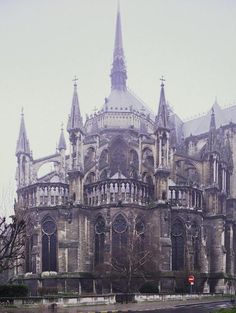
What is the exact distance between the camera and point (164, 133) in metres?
60.1

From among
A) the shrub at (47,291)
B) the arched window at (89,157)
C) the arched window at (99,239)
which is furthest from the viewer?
the arched window at (89,157)

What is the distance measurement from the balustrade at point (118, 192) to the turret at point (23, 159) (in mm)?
11497

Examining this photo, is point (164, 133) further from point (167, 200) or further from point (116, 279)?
point (116, 279)

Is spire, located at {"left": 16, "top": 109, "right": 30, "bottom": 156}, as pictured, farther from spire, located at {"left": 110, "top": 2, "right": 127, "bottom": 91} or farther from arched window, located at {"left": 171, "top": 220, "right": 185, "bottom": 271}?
arched window, located at {"left": 171, "top": 220, "right": 185, "bottom": 271}

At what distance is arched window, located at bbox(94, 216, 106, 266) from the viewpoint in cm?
5703

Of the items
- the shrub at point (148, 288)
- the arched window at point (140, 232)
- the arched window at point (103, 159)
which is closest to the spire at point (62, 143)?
the arched window at point (103, 159)

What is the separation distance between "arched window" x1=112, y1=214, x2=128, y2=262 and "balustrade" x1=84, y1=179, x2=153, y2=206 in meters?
1.98

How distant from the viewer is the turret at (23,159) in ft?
220

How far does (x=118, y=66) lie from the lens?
83.2 metres

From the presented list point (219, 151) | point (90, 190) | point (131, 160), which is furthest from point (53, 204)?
point (219, 151)

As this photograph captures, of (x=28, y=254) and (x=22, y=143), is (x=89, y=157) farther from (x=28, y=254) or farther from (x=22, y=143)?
(x=28, y=254)

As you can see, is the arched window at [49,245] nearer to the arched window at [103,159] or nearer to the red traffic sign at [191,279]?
the arched window at [103,159]

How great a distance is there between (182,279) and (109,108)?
26.0 meters

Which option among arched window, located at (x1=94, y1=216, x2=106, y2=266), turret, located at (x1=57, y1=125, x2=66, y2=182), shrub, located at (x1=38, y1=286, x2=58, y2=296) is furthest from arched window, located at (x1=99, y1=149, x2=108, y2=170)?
shrub, located at (x1=38, y1=286, x2=58, y2=296)
